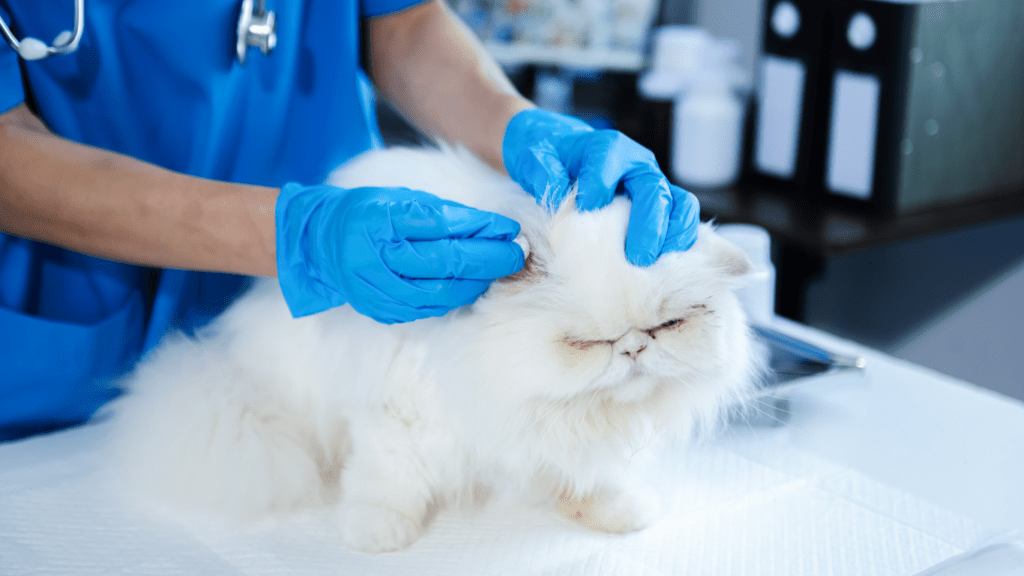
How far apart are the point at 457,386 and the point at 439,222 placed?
151 mm

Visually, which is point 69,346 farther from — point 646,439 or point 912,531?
point 912,531

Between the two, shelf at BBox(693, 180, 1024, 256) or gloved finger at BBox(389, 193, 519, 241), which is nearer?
gloved finger at BBox(389, 193, 519, 241)

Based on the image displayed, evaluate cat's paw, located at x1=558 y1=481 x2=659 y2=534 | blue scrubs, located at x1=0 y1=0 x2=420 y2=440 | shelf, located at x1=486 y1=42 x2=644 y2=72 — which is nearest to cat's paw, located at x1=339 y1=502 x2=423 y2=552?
cat's paw, located at x1=558 y1=481 x2=659 y2=534

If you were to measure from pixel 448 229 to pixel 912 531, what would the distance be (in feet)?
1.70

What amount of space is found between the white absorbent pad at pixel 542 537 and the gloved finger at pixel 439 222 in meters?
0.29

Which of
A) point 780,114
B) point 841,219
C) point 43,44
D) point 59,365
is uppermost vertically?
point 43,44

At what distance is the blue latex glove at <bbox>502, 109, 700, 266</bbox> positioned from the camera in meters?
0.70

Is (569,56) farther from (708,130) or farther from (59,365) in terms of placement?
(59,365)

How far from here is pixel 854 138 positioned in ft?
6.02

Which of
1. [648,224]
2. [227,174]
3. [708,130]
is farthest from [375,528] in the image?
[708,130]

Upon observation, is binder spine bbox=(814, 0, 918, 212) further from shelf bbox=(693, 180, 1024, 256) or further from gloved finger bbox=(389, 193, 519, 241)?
gloved finger bbox=(389, 193, 519, 241)

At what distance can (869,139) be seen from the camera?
180 centimetres

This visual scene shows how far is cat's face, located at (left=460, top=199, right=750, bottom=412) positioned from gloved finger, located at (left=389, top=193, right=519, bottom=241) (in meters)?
0.04

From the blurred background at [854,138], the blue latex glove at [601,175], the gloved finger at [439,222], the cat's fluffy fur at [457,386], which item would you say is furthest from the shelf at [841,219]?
the gloved finger at [439,222]
